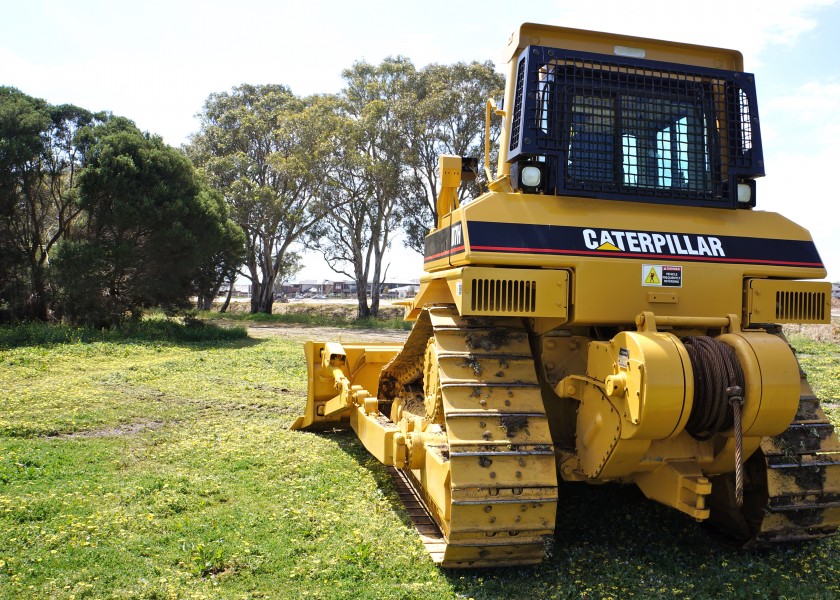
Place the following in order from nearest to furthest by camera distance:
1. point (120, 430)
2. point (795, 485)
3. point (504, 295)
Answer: point (504, 295) < point (795, 485) < point (120, 430)

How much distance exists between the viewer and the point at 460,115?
3067 cm

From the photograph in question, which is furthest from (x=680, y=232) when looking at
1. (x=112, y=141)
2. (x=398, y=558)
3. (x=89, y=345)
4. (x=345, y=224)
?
(x=345, y=224)

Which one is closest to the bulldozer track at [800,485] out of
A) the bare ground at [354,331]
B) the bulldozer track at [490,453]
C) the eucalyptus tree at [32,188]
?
the bulldozer track at [490,453]

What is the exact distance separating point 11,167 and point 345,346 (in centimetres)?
1614

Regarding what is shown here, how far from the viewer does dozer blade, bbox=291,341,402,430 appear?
7992 mm

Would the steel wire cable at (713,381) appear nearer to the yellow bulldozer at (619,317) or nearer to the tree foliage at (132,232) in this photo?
the yellow bulldozer at (619,317)

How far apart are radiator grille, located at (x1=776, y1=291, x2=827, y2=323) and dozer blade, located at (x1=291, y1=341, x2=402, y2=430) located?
455cm

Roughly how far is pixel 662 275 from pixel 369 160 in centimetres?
2692

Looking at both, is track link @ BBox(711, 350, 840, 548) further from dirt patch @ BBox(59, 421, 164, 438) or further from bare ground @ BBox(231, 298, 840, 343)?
bare ground @ BBox(231, 298, 840, 343)

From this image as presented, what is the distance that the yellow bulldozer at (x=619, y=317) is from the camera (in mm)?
3916

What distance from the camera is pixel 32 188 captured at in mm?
20922

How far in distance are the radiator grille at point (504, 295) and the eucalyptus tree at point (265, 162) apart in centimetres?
2738

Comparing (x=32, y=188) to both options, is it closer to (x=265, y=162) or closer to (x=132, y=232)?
(x=132, y=232)

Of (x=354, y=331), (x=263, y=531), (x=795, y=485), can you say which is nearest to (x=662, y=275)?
(x=795, y=485)
